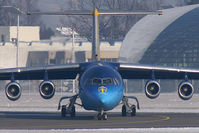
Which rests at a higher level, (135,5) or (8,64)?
(135,5)

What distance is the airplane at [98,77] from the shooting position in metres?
35.7

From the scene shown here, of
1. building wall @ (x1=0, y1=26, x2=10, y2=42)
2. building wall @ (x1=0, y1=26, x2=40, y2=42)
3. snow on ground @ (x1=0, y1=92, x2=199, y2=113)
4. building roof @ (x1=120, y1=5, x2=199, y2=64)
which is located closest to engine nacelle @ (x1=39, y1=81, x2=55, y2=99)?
snow on ground @ (x1=0, y1=92, x2=199, y2=113)

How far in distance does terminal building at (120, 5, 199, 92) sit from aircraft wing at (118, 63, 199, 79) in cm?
3920

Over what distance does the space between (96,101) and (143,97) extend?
1043 inches

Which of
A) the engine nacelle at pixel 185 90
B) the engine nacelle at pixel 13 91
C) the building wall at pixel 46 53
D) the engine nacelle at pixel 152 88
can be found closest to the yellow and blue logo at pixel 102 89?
the engine nacelle at pixel 152 88

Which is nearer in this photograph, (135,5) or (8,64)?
(8,64)

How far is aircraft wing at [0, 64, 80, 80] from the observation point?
39.5 meters

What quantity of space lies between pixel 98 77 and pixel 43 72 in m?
7.28

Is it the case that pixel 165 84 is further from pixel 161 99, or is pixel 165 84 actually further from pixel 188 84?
pixel 188 84

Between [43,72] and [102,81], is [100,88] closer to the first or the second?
[102,81]

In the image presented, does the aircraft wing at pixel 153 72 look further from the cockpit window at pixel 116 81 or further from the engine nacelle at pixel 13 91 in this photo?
the engine nacelle at pixel 13 91

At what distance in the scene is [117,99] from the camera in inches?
1422

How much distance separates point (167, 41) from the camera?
8619cm

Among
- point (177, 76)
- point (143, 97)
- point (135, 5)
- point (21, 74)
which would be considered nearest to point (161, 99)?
point (143, 97)
